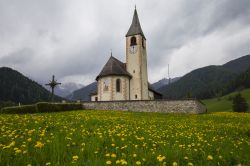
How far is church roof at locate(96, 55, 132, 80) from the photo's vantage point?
49.7 meters

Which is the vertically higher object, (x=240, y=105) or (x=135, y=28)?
(x=135, y=28)

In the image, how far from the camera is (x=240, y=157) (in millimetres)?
6043

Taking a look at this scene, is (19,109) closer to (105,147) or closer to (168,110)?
(168,110)

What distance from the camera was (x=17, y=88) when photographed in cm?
16962

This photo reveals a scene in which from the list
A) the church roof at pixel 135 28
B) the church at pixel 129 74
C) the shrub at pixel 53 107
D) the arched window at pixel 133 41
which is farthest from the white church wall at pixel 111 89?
the shrub at pixel 53 107

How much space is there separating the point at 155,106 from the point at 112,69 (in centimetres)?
1605

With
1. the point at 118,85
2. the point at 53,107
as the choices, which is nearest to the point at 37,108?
the point at 53,107

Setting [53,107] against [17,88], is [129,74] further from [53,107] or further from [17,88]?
[17,88]

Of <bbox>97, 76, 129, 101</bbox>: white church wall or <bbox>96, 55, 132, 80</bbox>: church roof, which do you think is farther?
<bbox>96, 55, 132, 80</bbox>: church roof

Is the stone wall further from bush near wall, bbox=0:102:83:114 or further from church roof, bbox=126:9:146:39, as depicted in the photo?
church roof, bbox=126:9:146:39

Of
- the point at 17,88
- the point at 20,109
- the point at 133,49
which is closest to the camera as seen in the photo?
the point at 20,109

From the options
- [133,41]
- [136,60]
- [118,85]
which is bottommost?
[118,85]

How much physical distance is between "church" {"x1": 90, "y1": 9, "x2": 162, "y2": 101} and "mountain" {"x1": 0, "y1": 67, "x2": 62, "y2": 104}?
400 ft

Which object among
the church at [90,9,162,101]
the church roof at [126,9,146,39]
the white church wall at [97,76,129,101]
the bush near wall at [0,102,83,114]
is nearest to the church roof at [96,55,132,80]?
the church at [90,9,162,101]
